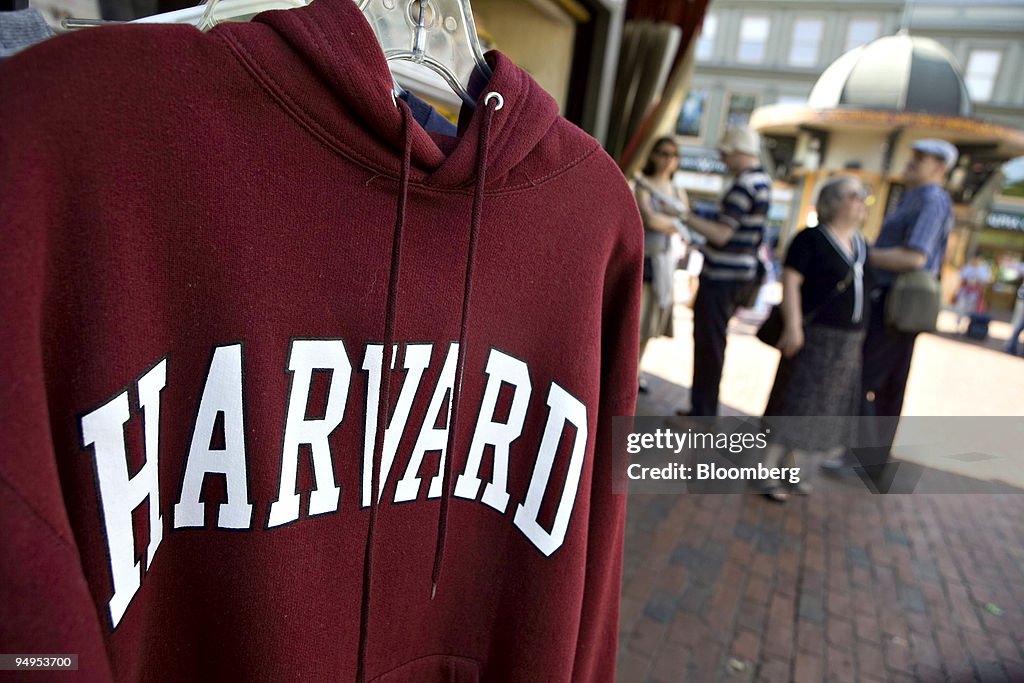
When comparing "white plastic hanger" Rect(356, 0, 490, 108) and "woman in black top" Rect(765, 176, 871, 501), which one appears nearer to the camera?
"white plastic hanger" Rect(356, 0, 490, 108)

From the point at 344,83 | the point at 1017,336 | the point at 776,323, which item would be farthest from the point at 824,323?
the point at 1017,336

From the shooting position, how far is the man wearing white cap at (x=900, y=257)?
320cm

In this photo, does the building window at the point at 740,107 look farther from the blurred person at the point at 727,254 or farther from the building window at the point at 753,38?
the blurred person at the point at 727,254

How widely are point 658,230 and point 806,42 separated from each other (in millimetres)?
23831

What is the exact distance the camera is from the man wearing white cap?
3.20 m

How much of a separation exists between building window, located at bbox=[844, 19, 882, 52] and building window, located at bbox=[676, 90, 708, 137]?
17.0 ft

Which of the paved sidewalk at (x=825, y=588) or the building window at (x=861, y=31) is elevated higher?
the building window at (x=861, y=31)

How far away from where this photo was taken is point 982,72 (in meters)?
21.5

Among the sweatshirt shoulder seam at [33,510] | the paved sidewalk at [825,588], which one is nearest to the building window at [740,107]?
the paved sidewalk at [825,588]

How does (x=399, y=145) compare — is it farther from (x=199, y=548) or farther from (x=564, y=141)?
(x=199, y=548)

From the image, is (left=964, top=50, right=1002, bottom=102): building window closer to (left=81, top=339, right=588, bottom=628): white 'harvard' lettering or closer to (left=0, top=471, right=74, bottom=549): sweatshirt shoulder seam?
Result: (left=81, top=339, right=588, bottom=628): white 'harvard' lettering

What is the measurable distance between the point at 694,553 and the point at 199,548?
2663 mm

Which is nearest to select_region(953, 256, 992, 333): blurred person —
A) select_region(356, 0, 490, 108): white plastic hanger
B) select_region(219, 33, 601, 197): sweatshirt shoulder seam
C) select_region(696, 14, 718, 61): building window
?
select_region(356, 0, 490, 108): white plastic hanger

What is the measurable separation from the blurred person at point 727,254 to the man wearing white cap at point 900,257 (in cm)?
67
